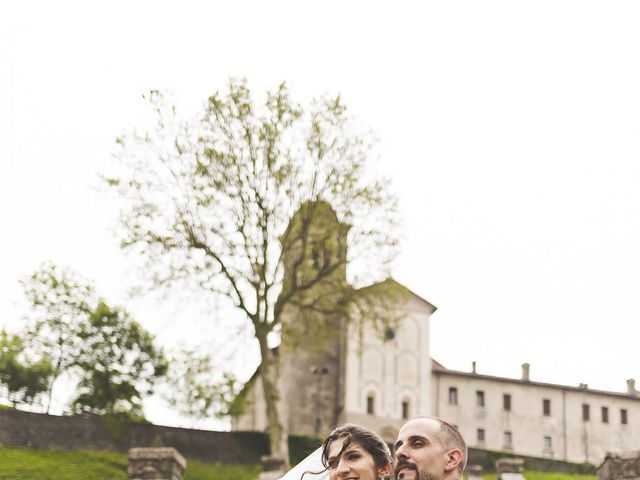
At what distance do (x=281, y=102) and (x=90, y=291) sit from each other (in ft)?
42.1

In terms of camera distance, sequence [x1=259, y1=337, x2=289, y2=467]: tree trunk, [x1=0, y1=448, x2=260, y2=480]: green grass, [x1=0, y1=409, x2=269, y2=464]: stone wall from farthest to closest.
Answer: [x1=0, y1=409, x2=269, y2=464]: stone wall < [x1=259, y1=337, x2=289, y2=467]: tree trunk < [x1=0, y1=448, x2=260, y2=480]: green grass

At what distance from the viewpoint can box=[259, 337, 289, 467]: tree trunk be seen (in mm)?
32562

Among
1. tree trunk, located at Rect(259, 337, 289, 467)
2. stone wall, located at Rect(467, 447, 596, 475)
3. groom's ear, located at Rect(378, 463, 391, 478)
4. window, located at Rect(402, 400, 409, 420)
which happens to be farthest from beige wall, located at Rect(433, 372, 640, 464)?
groom's ear, located at Rect(378, 463, 391, 478)

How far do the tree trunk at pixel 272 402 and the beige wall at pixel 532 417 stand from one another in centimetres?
2935

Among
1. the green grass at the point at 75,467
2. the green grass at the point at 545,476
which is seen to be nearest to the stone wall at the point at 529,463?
the green grass at the point at 545,476

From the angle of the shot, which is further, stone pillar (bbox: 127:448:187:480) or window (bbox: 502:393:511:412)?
window (bbox: 502:393:511:412)

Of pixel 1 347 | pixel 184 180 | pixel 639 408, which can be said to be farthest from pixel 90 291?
pixel 639 408

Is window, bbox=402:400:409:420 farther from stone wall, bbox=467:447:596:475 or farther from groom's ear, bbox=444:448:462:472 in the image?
groom's ear, bbox=444:448:462:472

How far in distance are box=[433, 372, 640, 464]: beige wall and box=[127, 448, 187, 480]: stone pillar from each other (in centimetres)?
4576

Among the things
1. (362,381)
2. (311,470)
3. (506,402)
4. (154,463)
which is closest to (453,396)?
(506,402)

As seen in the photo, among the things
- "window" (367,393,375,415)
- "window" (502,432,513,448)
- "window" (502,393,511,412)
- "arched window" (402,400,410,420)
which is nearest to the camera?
"window" (367,393,375,415)

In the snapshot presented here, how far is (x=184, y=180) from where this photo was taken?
32906mm

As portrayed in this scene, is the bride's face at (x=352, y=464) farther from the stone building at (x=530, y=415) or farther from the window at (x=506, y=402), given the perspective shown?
the window at (x=506, y=402)

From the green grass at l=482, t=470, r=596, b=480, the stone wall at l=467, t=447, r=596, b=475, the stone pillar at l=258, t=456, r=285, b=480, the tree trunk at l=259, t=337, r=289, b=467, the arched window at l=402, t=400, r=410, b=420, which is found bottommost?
the stone pillar at l=258, t=456, r=285, b=480
